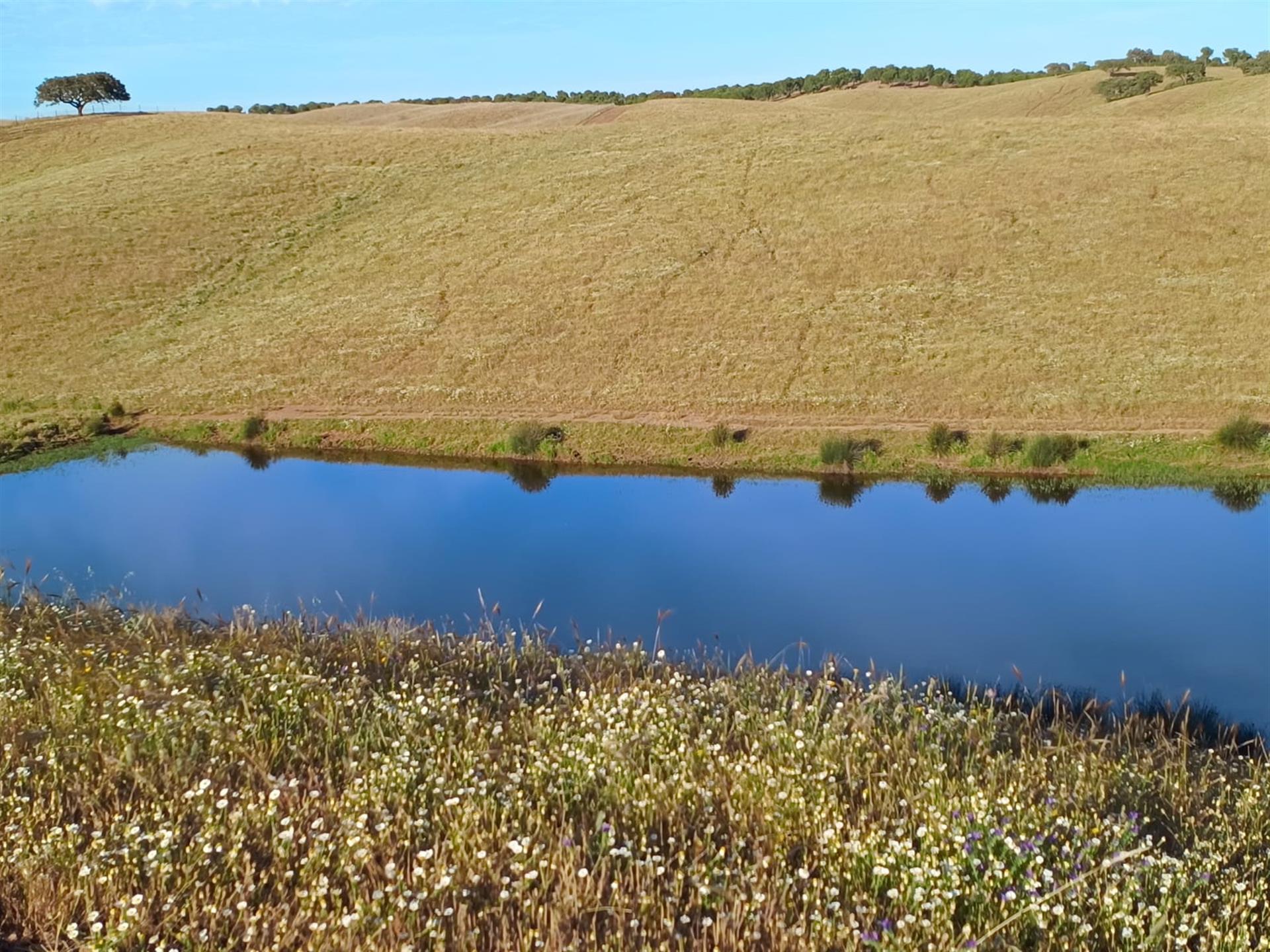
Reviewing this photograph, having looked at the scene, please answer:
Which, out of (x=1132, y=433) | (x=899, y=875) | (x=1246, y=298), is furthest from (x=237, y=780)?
(x=1246, y=298)

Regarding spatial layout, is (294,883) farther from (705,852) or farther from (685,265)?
(685,265)

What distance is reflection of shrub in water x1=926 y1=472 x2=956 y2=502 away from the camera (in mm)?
22234

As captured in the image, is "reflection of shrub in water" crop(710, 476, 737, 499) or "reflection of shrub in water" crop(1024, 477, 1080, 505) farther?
"reflection of shrub in water" crop(710, 476, 737, 499)

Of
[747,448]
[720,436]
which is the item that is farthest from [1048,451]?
[720,436]

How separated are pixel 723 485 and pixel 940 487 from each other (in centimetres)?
485

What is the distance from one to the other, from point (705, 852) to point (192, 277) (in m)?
44.2

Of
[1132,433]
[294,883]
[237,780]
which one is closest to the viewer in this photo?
[294,883]

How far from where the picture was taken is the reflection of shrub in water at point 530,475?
948 inches

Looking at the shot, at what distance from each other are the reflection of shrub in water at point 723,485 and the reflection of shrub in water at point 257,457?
11.6 metres

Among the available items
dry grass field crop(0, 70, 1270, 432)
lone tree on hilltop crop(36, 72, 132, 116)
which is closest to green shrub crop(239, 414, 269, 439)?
dry grass field crop(0, 70, 1270, 432)

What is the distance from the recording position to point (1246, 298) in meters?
A: 33.2

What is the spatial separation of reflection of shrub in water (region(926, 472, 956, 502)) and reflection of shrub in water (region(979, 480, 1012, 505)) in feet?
2.07

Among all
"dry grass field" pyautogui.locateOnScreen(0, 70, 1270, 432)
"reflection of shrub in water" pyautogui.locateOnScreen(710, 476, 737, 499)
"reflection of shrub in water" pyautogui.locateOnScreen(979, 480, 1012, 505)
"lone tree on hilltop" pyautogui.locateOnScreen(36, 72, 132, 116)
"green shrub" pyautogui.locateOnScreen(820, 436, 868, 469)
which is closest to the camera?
"reflection of shrub in water" pyautogui.locateOnScreen(979, 480, 1012, 505)

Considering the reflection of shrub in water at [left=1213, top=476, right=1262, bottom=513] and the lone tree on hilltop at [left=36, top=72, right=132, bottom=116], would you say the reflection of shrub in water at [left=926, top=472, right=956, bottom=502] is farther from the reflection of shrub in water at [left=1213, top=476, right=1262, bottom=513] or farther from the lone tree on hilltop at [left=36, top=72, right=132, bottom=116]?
the lone tree on hilltop at [left=36, top=72, right=132, bottom=116]
